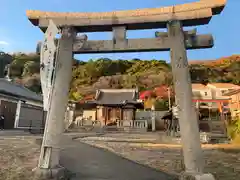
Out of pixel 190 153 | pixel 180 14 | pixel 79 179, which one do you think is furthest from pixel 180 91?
pixel 79 179

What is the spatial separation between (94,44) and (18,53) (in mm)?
85609

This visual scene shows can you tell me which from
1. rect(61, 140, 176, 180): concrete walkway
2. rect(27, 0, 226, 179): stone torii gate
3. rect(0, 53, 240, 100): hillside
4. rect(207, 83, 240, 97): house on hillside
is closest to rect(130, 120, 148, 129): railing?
rect(0, 53, 240, 100): hillside

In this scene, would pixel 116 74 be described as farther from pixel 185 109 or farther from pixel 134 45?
pixel 185 109

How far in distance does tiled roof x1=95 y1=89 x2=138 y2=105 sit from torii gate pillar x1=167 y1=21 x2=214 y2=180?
30.3 meters

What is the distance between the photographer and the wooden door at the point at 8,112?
22222mm

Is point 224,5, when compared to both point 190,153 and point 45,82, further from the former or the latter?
point 45,82

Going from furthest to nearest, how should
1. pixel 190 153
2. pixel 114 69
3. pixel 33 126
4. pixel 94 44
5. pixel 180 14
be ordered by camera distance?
pixel 114 69 → pixel 33 126 → pixel 94 44 → pixel 180 14 → pixel 190 153

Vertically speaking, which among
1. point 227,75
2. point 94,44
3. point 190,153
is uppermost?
point 227,75

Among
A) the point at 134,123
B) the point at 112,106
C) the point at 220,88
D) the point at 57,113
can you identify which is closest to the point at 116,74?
the point at 220,88

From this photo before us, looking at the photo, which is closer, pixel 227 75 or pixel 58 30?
pixel 58 30

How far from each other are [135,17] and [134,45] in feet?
2.35

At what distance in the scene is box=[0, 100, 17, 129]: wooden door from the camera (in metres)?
22.2

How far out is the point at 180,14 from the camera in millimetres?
5953

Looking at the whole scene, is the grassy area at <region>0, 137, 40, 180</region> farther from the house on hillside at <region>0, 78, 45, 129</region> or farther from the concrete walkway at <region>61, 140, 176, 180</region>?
the house on hillside at <region>0, 78, 45, 129</region>
